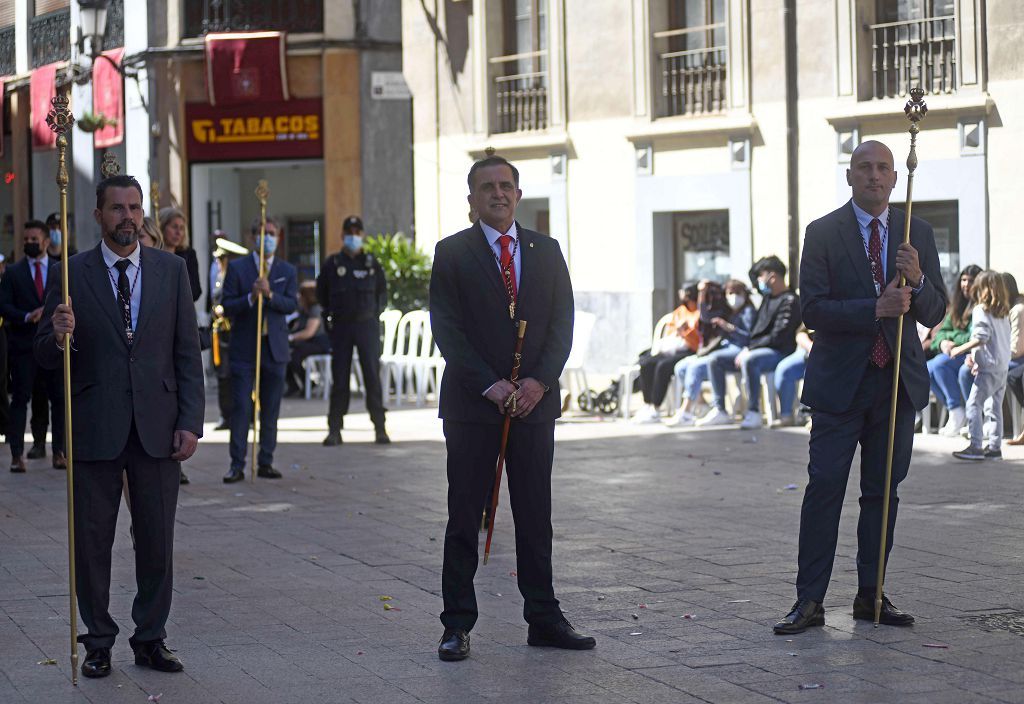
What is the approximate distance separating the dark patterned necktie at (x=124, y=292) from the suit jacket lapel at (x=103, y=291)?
31mm

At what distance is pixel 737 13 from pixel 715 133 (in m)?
1.42

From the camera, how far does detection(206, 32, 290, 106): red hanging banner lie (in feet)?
96.2

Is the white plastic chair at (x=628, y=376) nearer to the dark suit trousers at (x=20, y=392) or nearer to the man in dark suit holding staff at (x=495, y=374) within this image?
the dark suit trousers at (x=20, y=392)

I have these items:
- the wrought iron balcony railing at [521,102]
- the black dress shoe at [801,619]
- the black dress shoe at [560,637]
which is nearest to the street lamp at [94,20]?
the wrought iron balcony railing at [521,102]

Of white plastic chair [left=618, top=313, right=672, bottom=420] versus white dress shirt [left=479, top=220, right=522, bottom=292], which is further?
white plastic chair [left=618, top=313, right=672, bottom=420]

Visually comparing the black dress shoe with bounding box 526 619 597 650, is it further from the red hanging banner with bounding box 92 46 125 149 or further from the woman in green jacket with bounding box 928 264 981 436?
the red hanging banner with bounding box 92 46 125 149

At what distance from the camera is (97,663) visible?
6.88 m

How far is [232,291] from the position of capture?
45.8 ft

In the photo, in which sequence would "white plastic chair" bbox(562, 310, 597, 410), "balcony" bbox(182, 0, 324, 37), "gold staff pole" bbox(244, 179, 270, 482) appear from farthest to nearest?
"balcony" bbox(182, 0, 324, 37) < "white plastic chair" bbox(562, 310, 597, 410) < "gold staff pole" bbox(244, 179, 270, 482)

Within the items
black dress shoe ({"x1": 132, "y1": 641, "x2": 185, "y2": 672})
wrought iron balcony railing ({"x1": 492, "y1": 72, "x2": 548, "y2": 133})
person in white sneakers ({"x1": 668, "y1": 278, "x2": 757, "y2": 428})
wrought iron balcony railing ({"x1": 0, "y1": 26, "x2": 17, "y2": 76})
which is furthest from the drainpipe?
wrought iron balcony railing ({"x1": 0, "y1": 26, "x2": 17, "y2": 76})

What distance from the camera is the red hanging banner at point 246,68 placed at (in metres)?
29.3

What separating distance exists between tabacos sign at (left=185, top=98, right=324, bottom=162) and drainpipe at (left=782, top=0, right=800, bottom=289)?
11.2 meters

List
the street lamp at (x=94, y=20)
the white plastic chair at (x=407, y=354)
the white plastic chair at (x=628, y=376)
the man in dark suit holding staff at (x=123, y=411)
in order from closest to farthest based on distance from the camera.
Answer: the man in dark suit holding staff at (x=123, y=411) → the white plastic chair at (x=628, y=376) → the white plastic chair at (x=407, y=354) → the street lamp at (x=94, y=20)

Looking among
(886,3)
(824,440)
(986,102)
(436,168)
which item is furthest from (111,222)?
(436,168)
